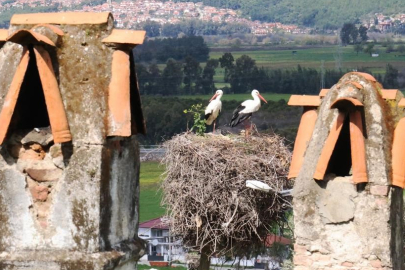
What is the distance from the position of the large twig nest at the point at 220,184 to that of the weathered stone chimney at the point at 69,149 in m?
7.67

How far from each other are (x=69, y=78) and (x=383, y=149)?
1.93 metres

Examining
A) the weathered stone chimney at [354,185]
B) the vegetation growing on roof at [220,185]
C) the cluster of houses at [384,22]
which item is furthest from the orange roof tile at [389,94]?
the cluster of houses at [384,22]

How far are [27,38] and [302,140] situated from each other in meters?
2.09

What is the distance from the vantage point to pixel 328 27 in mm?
84062

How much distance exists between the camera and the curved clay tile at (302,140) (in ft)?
22.1

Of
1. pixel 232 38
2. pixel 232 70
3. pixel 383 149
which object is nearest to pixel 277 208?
pixel 383 149

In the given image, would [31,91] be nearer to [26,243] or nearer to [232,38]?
[26,243]

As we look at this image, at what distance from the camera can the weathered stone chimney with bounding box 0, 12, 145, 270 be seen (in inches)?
204

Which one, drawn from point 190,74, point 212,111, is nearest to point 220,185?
point 212,111

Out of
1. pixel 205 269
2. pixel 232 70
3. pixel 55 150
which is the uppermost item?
pixel 232 70

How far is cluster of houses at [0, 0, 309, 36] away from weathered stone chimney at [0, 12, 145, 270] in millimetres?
71378

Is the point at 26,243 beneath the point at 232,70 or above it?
beneath

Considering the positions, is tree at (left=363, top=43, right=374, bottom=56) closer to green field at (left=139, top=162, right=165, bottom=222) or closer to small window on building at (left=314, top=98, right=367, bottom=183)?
green field at (left=139, top=162, right=165, bottom=222)

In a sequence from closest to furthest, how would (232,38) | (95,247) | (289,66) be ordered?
(95,247), (289,66), (232,38)
